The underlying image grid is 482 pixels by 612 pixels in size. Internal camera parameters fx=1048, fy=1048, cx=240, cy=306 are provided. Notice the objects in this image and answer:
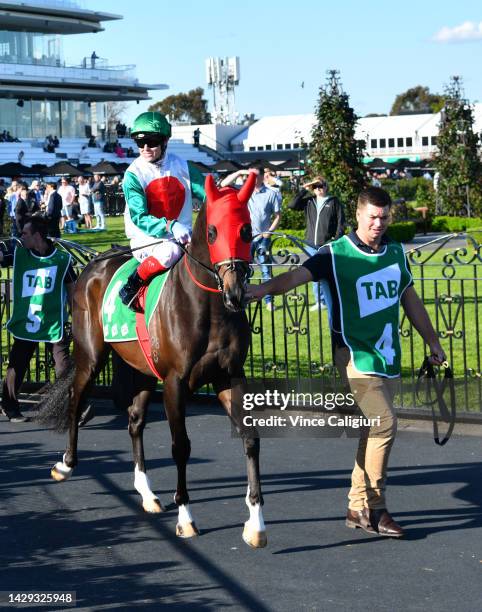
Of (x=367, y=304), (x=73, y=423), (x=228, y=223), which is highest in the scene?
(x=228, y=223)

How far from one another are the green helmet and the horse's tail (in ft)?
7.12

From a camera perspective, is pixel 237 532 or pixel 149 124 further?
pixel 149 124

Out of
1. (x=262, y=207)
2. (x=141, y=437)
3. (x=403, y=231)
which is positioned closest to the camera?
(x=141, y=437)

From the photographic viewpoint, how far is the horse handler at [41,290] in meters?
8.75

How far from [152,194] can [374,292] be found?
61.3 inches

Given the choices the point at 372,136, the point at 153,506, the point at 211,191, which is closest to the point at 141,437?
the point at 153,506

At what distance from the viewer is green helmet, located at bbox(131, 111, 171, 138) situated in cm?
613

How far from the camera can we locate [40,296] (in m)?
8.80

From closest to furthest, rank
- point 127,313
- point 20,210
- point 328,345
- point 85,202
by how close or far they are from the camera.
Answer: point 127,313
point 328,345
point 20,210
point 85,202

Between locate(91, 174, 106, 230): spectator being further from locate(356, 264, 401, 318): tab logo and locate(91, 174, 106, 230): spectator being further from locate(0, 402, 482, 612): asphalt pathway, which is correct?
locate(356, 264, 401, 318): tab logo

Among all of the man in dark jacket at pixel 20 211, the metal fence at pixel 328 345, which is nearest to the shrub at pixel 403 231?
the man in dark jacket at pixel 20 211

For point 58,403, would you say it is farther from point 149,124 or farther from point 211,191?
point 211,191

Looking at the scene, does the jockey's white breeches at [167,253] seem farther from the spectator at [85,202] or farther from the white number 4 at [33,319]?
the spectator at [85,202]

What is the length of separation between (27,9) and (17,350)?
76.9 metres
